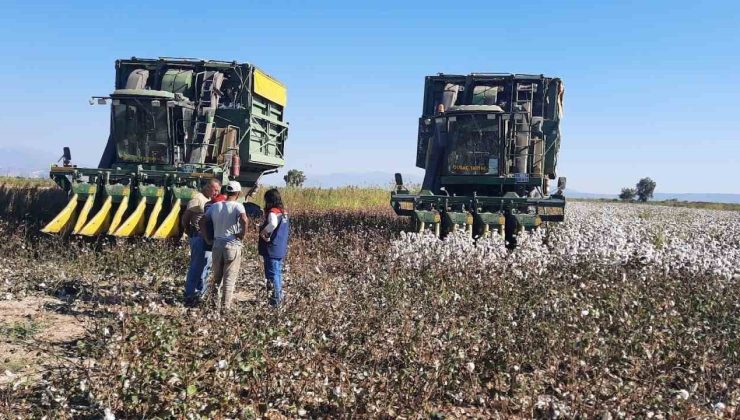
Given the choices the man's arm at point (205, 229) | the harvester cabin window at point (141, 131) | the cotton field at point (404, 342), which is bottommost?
the cotton field at point (404, 342)

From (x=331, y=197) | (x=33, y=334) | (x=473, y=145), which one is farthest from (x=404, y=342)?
(x=331, y=197)

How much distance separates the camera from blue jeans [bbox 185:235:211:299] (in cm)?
763

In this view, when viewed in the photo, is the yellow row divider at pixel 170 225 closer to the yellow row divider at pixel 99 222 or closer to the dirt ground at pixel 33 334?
the yellow row divider at pixel 99 222

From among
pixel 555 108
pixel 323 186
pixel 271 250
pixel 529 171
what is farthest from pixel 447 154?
pixel 323 186

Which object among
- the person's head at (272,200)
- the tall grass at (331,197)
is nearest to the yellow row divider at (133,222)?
the person's head at (272,200)

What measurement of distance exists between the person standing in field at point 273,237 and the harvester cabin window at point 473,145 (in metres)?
7.13

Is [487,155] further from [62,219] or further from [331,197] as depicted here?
[331,197]

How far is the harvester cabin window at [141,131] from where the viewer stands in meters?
12.7

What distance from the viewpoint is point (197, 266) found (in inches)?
302

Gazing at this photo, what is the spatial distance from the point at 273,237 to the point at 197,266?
1331 millimetres

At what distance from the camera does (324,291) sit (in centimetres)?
688

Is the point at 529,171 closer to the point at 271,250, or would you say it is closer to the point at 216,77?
the point at 216,77

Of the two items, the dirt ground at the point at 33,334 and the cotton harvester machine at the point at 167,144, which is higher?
the cotton harvester machine at the point at 167,144

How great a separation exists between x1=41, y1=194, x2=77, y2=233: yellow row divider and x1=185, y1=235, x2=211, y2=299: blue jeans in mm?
3668
